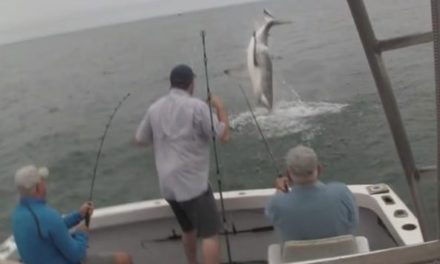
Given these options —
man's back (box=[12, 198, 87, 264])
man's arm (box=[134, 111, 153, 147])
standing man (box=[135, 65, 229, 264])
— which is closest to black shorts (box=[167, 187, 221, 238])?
standing man (box=[135, 65, 229, 264])

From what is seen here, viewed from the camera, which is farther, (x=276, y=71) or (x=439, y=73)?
(x=276, y=71)

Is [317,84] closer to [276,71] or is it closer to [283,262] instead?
[276,71]

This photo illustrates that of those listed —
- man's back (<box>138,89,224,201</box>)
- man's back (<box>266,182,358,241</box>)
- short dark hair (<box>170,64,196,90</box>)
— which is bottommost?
man's back (<box>266,182,358,241</box>)

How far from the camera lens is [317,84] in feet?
74.4

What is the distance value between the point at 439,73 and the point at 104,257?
3.09 metres

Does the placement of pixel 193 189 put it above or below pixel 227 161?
above

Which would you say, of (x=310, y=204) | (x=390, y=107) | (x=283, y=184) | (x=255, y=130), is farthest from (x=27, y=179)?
(x=255, y=130)

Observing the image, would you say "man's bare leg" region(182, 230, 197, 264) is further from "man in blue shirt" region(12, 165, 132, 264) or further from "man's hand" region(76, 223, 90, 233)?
"man in blue shirt" region(12, 165, 132, 264)

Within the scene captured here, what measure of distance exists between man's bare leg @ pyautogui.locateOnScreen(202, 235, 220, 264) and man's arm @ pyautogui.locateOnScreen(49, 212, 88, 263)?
2.99 feet

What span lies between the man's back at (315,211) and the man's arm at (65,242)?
1380mm

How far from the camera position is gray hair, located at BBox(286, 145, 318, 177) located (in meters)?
3.29

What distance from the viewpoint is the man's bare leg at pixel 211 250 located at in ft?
14.4

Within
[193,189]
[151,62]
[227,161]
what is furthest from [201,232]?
[151,62]

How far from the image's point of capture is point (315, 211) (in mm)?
3334
